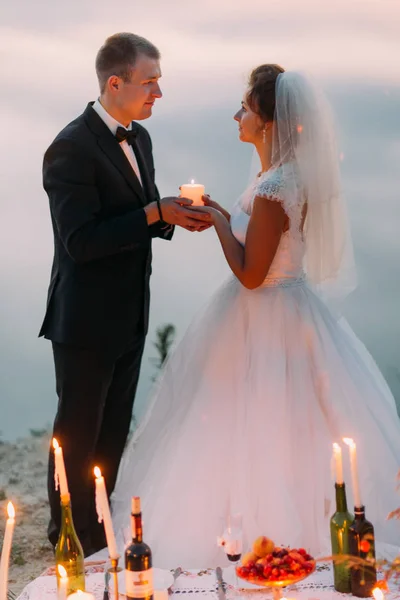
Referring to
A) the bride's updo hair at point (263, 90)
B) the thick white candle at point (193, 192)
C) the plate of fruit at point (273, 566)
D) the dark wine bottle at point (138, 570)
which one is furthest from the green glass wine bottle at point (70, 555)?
the bride's updo hair at point (263, 90)

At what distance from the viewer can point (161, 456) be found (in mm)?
3436

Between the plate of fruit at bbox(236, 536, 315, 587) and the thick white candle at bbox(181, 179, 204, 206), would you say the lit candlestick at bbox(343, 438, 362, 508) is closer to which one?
the plate of fruit at bbox(236, 536, 315, 587)

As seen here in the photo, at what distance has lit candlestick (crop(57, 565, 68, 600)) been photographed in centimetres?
208

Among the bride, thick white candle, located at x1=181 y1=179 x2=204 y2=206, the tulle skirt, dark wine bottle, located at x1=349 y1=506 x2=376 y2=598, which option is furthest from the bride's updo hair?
dark wine bottle, located at x1=349 y1=506 x2=376 y2=598

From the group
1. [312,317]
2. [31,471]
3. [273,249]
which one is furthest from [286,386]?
[31,471]

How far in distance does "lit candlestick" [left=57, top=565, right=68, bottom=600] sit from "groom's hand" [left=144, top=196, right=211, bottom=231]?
1524mm

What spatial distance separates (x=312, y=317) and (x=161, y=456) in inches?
31.5

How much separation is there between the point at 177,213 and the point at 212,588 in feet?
4.65

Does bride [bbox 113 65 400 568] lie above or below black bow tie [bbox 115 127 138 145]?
below

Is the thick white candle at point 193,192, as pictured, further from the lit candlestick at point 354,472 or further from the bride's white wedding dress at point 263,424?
the lit candlestick at point 354,472

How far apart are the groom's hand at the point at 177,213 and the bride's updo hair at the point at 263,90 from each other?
17.4 inches

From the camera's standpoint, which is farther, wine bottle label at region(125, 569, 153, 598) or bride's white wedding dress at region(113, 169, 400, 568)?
bride's white wedding dress at region(113, 169, 400, 568)

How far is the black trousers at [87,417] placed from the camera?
133 inches

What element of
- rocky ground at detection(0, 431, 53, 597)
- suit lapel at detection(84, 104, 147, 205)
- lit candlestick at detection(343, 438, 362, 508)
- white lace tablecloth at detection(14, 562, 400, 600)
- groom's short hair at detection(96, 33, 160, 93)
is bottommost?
rocky ground at detection(0, 431, 53, 597)
